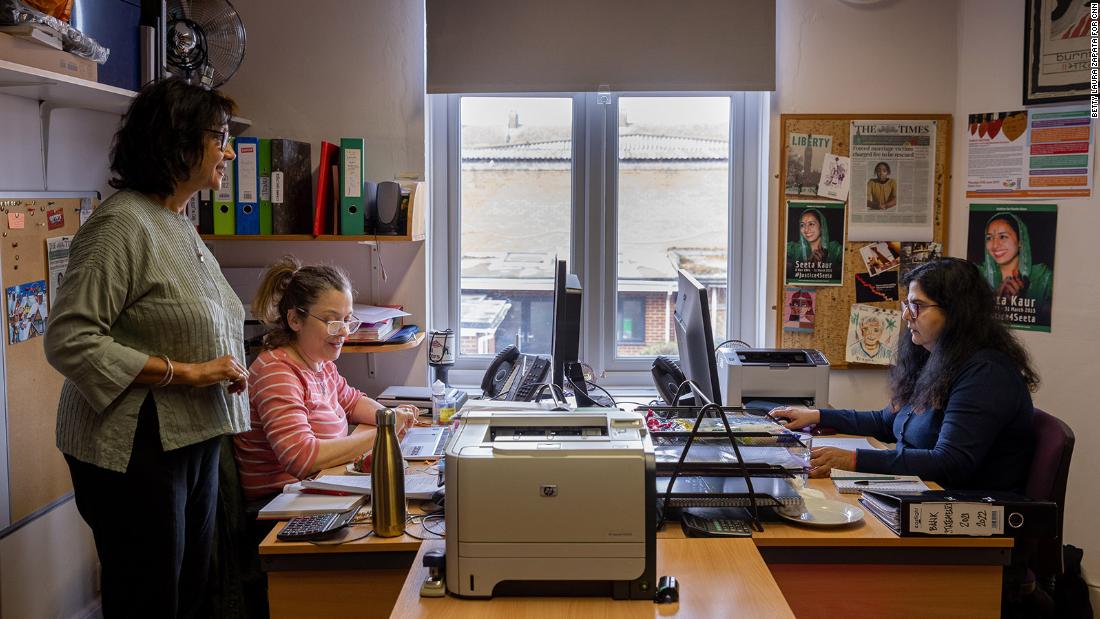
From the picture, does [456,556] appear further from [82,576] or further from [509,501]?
[82,576]

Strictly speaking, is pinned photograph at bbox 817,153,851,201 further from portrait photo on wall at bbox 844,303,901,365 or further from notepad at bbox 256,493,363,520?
notepad at bbox 256,493,363,520

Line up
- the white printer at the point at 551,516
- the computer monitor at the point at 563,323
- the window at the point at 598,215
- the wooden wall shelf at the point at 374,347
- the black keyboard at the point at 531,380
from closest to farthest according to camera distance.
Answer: the white printer at the point at 551,516 < the computer monitor at the point at 563,323 < the black keyboard at the point at 531,380 < the wooden wall shelf at the point at 374,347 < the window at the point at 598,215

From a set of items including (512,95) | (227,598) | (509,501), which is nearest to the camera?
(509,501)

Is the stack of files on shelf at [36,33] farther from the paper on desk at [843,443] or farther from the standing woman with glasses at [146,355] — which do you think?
the paper on desk at [843,443]

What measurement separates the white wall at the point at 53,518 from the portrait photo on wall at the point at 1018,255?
2975 millimetres

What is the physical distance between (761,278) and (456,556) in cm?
230

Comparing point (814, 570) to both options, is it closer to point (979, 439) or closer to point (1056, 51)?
point (979, 439)

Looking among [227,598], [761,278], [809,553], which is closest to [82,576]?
[227,598]

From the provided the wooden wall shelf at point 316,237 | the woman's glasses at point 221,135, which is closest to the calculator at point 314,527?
the woman's glasses at point 221,135

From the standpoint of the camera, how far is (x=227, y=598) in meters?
2.24

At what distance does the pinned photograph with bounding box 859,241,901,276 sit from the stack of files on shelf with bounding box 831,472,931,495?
1332 mm

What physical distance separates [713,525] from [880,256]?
1880 mm

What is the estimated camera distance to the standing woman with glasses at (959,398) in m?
2.30

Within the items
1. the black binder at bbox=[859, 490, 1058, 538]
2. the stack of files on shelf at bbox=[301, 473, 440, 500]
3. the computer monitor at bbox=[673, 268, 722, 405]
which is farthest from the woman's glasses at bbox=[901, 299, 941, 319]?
the stack of files on shelf at bbox=[301, 473, 440, 500]
